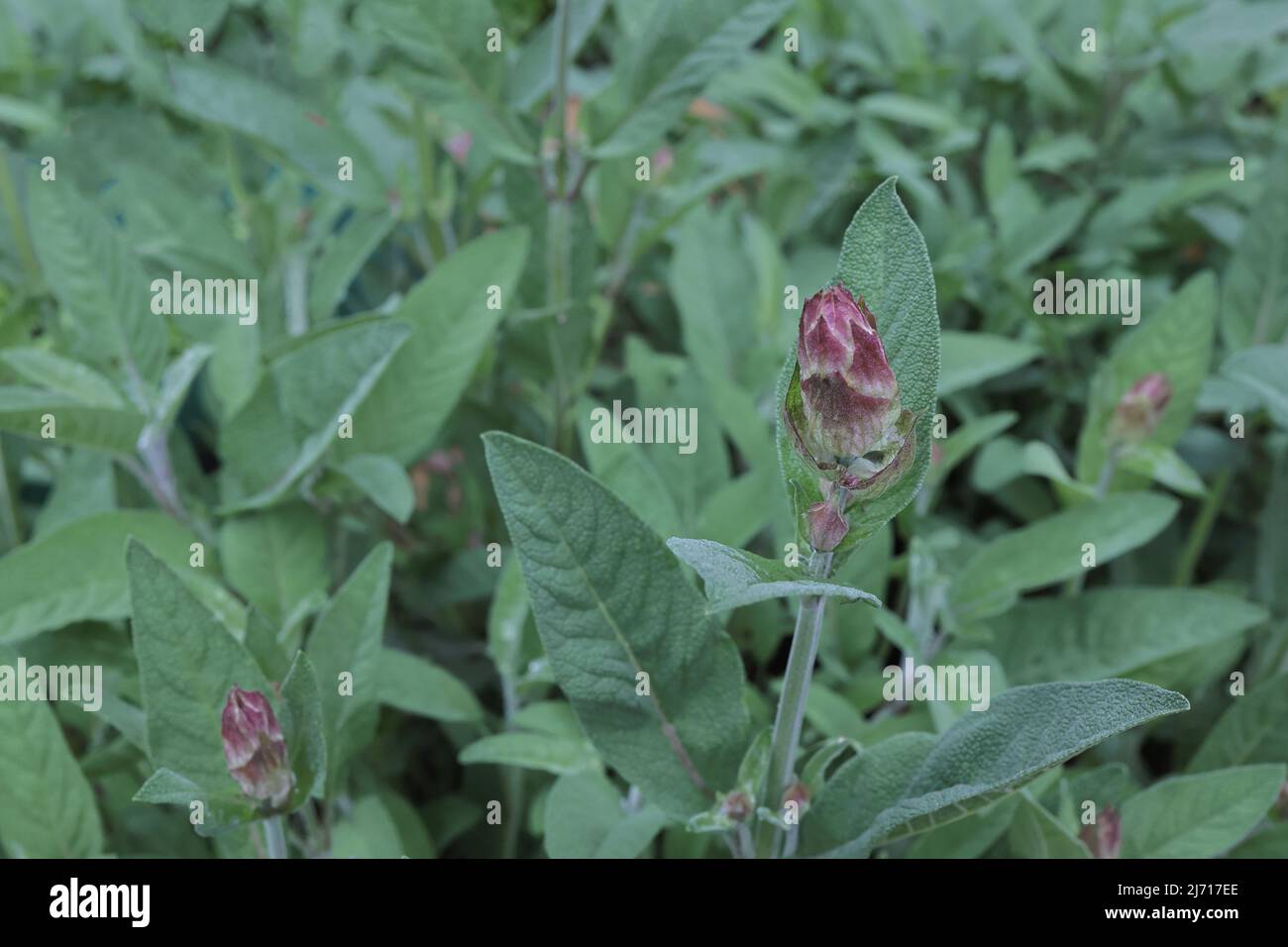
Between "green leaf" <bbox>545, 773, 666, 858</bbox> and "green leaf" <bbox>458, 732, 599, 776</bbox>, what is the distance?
11 millimetres

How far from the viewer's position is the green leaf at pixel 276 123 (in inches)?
35.0

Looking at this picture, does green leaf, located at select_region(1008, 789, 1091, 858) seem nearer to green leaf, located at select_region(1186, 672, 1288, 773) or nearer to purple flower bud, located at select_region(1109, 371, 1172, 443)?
green leaf, located at select_region(1186, 672, 1288, 773)

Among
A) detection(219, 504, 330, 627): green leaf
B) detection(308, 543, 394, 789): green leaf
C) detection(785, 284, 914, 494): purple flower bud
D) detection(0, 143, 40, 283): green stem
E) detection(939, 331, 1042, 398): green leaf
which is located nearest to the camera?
detection(785, 284, 914, 494): purple flower bud

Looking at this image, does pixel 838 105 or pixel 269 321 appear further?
pixel 838 105

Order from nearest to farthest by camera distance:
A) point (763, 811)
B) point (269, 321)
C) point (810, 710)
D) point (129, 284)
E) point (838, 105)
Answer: point (763, 811) < point (810, 710) < point (129, 284) < point (269, 321) < point (838, 105)

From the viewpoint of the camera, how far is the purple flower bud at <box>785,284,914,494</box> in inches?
16.6

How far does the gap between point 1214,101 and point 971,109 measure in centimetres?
25

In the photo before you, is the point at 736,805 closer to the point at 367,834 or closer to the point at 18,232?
the point at 367,834

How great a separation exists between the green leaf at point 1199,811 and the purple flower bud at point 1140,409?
0.25 meters

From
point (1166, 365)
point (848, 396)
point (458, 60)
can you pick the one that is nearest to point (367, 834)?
point (848, 396)

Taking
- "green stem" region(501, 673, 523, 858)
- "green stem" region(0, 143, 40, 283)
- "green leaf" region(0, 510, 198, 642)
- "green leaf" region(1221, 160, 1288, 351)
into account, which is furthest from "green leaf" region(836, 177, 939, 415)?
"green stem" region(0, 143, 40, 283)
